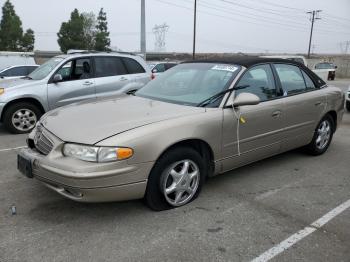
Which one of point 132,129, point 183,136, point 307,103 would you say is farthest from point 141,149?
point 307,103

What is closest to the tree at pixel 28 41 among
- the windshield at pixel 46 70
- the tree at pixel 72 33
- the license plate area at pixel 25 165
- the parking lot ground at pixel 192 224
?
the tree at pixel 72 33

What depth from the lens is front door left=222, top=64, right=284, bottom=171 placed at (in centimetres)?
397

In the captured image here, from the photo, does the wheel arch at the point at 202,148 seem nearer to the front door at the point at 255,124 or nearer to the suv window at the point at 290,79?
the front door at the point at 255,124

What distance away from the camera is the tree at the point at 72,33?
5403cm

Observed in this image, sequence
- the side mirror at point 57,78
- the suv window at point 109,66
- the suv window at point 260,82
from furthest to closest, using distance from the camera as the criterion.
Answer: the suv window at point 109,66, the side mirror at point 57,78, the suv window at point 260,82

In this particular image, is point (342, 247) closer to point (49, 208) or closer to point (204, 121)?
point (204, 121)

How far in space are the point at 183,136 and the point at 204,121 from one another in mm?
340

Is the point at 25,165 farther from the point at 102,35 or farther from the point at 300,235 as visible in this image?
the point at 102,35

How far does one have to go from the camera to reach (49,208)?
3584mm

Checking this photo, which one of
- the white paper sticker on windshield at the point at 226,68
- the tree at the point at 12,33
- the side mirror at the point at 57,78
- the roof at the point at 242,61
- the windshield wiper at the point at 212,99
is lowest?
the side mirror at the point at 57,78

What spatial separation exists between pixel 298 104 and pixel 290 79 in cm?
38

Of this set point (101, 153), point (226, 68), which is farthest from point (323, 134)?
point (101, 153)

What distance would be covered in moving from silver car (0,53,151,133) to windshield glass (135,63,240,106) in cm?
317

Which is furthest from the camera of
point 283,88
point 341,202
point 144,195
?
point 283,88
